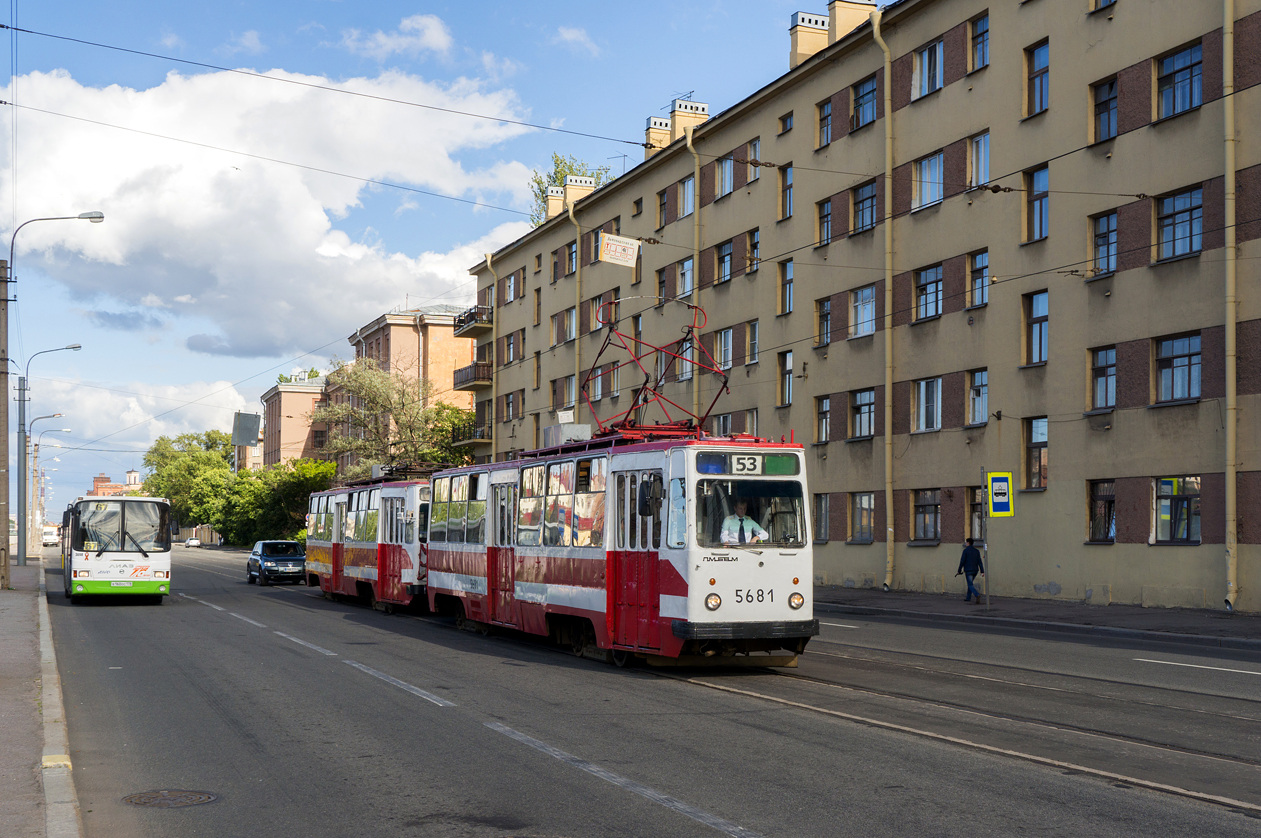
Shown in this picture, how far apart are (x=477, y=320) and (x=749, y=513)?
5303 cm

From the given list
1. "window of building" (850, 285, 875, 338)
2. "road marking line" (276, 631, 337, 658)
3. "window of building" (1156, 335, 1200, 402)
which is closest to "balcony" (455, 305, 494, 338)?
"window of building" (850, 285, 875, 338)

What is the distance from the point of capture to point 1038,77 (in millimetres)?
29656

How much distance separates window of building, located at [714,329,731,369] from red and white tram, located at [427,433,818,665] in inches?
1015

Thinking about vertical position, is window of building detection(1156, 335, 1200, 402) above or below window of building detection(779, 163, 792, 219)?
below

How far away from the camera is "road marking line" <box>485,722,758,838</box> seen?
678cm

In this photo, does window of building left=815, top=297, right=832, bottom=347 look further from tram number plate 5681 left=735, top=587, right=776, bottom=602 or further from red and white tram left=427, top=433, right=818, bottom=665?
tram number plate 5681 left=735, top=587, right=776, bottom=602

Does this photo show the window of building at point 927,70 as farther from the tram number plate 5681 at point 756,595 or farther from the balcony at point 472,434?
the balcony at point 472,434

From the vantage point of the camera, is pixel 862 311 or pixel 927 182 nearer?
pixel 927 182

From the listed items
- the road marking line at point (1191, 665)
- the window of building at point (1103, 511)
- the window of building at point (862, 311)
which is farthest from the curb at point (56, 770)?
the window of building at point (862, 311)

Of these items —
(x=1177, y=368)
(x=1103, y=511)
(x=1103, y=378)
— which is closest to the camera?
(x=1177, y=368)

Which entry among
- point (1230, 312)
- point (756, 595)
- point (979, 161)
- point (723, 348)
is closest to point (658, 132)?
point (723, 348)

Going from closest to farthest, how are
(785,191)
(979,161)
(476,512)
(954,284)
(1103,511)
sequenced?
(476,512) < (1103,511) < (979,161) < (954,284) < (785,191)

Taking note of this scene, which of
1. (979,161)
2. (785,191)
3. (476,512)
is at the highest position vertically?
(785,191)

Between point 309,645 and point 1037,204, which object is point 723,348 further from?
point 309,645
